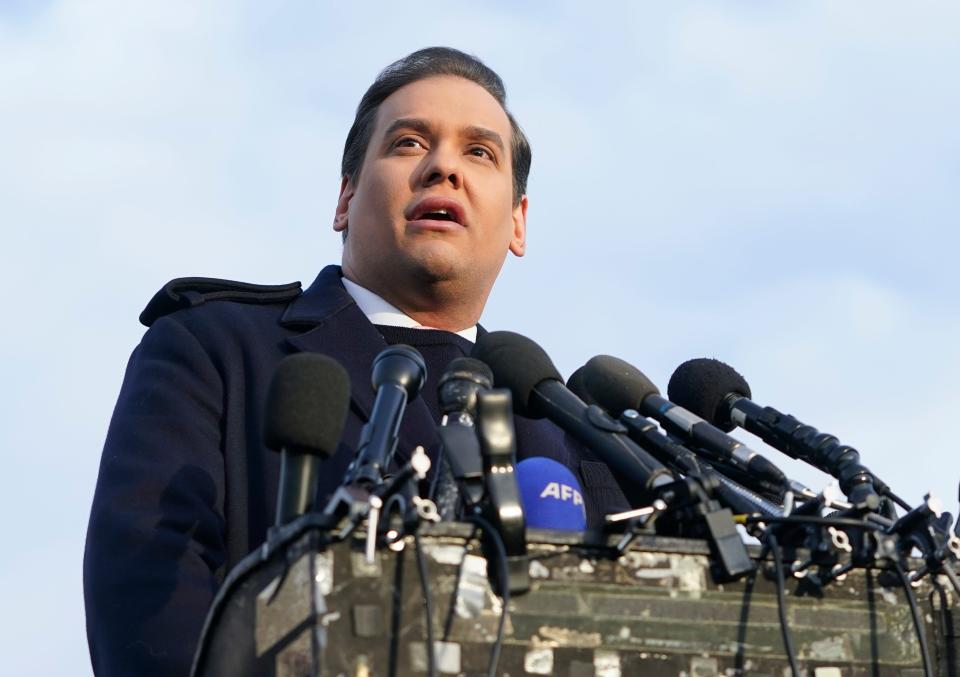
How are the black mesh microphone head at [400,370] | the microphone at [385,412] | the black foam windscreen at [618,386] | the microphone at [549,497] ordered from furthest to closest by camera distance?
the black foam windscreen at [618,386] → the microphone at [549,497] → the black mesh microphone head at [400,370] → the microphone at [385,412]

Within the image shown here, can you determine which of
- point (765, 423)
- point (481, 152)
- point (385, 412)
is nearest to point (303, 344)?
point (481, 152)

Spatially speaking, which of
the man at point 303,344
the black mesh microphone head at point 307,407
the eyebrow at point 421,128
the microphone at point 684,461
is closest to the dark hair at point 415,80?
the man at point 303,344

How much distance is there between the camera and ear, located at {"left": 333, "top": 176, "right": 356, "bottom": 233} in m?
6.01

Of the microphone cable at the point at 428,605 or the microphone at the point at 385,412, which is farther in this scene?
the microphone at the point at 385,412

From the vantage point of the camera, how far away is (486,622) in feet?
8.98

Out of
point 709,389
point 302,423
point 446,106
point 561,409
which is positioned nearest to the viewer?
point 302,423

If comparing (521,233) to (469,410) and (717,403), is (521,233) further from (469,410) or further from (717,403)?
(469,410)

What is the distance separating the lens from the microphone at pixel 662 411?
11.4ft

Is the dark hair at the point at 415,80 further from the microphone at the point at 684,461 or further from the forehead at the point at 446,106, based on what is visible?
the microphone at the point at 684,461

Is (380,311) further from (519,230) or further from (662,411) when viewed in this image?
(662,411)

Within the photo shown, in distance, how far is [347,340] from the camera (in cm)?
509

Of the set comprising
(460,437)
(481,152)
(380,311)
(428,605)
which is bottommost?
(428,605)

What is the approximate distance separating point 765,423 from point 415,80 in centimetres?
255

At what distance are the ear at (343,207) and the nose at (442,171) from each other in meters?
0.65
